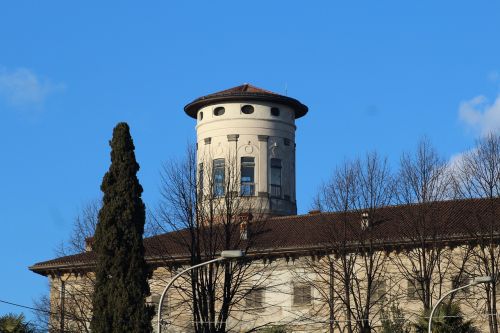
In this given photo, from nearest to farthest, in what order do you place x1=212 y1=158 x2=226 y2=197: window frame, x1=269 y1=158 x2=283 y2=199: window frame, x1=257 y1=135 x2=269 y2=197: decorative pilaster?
x1=212 y1=158 x2=226 y2=197: window frame, x1=257 y1=135 x2=269 y2=197: decorative pilaster, x1=269 y1=158 x2=283 y2=199: window frame

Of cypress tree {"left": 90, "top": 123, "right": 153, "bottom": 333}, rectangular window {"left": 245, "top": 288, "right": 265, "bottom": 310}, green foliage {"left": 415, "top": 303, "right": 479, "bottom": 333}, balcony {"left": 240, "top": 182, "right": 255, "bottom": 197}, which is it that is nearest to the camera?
cypress tree {"left": 90, "top": 123, "right": 153, "bottom": 333}

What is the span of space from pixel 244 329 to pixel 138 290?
19553mm

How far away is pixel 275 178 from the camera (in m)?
75.2

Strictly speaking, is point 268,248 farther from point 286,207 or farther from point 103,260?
point 103,260

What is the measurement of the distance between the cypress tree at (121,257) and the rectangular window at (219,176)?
39.1 feet

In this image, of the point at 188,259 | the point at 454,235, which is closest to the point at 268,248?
the point at 188,259

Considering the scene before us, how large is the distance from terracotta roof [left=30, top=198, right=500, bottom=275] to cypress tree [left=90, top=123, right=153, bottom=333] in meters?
8.56

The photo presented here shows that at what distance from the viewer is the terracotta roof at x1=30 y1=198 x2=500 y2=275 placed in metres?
56.3

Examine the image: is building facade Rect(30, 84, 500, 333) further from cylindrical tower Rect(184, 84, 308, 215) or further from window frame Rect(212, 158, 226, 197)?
cylindrical tower Rect(184, 84, 308, 215)

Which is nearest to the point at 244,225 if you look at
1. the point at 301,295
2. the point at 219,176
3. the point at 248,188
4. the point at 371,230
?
the point at 301,295

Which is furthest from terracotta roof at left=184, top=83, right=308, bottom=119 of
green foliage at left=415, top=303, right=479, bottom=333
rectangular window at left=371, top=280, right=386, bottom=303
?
green foliage at left=415, top=303, right=479, bottom=333

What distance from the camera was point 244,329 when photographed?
204 feet

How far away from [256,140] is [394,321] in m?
21.7

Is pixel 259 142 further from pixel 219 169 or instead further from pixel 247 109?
pixel 219 169
